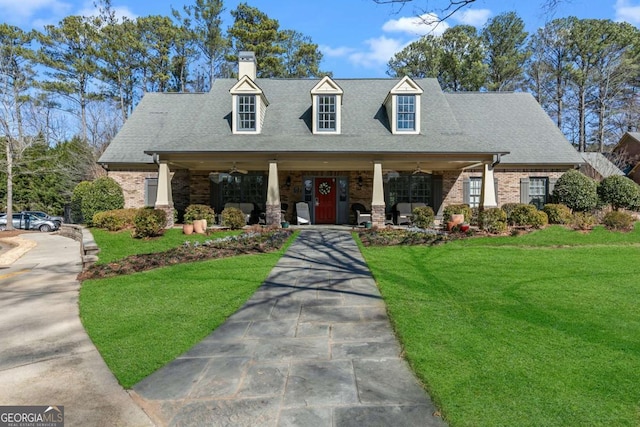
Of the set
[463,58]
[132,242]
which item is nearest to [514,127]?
[463,58]

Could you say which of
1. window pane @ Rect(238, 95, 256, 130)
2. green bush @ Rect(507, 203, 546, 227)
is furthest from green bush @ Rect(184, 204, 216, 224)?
→ green bush @ Rect(507, 203, 546, 227)

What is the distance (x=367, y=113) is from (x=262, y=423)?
51.4 ft

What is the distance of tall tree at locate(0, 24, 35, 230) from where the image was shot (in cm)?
2135

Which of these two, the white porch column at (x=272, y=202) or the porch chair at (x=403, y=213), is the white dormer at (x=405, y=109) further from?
the white porch column at (x=272, y=202)

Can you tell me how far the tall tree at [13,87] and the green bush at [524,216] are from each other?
25.5m

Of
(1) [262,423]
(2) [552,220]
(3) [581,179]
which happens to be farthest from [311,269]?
(3) [581,179]

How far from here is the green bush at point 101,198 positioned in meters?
15.9

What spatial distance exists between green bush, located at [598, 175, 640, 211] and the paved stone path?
1440 cm

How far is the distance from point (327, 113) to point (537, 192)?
34.5ft

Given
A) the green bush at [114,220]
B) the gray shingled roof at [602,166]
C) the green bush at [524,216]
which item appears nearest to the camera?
the green bush at [524,216]

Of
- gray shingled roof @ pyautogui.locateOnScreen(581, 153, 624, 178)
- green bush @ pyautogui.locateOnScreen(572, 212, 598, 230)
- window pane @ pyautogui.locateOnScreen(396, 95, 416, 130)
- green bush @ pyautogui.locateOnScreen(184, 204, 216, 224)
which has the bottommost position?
green bush @ pyautogui.locateOnScreen(572, 212, 598, 230)

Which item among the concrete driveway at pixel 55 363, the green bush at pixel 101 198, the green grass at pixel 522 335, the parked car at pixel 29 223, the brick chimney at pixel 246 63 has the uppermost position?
the brick chimney at pixel 246 63

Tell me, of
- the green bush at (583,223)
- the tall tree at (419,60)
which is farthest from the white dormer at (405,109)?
the tall tree at (419,60)

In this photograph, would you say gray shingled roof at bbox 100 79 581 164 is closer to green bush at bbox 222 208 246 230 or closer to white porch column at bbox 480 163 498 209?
white porch column at bbox 480 163 498 209
